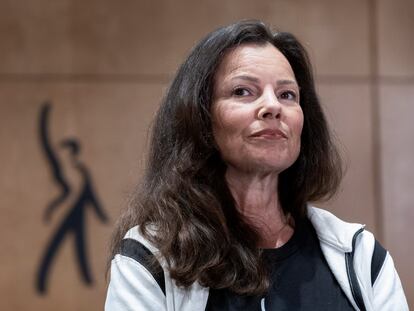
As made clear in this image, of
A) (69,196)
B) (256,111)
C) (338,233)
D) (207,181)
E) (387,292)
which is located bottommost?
(69,196)

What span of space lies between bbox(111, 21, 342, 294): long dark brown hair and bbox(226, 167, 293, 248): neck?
27 millimetres

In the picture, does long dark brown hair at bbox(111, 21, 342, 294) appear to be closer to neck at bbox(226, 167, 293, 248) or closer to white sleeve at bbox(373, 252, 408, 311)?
neck at bbox(226, 167, 293, 248)

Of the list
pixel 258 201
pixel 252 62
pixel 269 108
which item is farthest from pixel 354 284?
pixel 252 62

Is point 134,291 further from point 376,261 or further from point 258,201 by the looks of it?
point 376,261

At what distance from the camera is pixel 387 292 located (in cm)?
142

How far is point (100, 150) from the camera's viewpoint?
337cm

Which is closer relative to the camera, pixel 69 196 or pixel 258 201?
pixel 258 201

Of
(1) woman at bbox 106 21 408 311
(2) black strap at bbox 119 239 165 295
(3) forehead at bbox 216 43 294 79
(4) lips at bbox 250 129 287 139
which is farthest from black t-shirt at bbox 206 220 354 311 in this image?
(3) forehead at bbox 216 43 294 79

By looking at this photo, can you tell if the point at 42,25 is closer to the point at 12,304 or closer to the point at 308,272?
the point at 12,304

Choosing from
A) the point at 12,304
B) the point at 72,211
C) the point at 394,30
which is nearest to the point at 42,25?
the point at 72,211

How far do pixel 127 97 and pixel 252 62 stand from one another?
2.01 metres

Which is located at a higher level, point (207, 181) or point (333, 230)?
point (207, 181)

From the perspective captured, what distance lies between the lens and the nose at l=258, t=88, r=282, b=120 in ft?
4.57

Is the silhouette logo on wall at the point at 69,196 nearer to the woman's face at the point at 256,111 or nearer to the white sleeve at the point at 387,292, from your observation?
the woman's face at the point at 256,111
